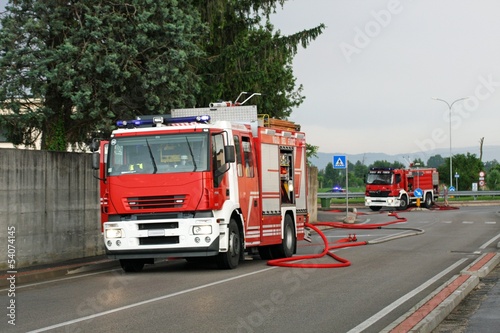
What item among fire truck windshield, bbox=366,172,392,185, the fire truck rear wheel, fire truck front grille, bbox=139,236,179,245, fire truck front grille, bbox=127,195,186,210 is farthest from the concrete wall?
fire truck windshield, bbox=366,172,392,185

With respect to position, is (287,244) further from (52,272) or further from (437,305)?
(437,305)

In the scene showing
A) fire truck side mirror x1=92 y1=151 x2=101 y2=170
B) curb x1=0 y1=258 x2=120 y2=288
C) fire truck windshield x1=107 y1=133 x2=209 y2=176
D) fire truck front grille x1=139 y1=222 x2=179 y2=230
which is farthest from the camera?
fire truck side mirror x1=92 y1=151 x2=101 y2=170

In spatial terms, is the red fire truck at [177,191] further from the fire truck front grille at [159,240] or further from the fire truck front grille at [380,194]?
the fire truck front grille at [380,194]

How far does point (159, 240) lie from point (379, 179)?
44.8 meters

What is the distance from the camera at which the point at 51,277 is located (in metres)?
17.3

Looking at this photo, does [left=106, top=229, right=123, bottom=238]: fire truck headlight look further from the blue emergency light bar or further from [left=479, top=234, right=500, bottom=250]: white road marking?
[left=479, top=234, right=500, bottom=250]: white road marking

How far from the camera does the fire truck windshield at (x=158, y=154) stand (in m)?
17.2

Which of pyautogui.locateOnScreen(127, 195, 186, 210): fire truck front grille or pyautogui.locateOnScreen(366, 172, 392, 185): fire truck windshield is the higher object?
pyautogui.locateOnScreen(366, 172, 392, 185): fire truck windshield

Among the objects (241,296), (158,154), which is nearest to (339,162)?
(158,154)

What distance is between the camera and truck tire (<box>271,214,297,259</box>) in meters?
20.5

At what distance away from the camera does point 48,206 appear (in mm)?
19781

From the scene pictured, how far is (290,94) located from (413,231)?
3105 cm

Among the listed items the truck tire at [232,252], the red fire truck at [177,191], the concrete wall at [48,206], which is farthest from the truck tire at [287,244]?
the concrete wall at [48,206]

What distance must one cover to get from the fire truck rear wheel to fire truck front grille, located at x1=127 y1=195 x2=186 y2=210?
58.2 inches
